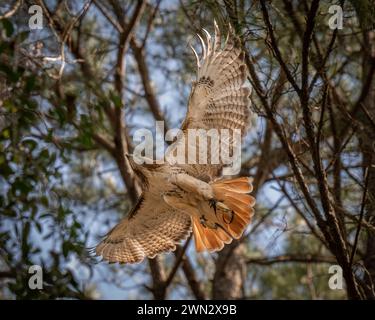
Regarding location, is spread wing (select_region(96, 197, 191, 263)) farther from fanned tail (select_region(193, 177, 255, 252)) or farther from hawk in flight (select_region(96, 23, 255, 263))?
fanned tail (select_region(193, 177, 255, 252))

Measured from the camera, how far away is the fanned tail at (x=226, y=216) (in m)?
4.41

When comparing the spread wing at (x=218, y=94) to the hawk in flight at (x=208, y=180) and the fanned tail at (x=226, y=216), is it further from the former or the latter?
the fanned tail at (x=226, y=216)

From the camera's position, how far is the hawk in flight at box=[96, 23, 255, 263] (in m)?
4.45

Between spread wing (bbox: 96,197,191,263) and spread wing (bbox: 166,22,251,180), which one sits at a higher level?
spread wing (bbox: 166,22,251,180)

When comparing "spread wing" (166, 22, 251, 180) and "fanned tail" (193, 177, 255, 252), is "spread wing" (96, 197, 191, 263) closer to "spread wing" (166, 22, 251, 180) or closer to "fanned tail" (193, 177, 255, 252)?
"fanned tail" (193, 177, 255, 252)

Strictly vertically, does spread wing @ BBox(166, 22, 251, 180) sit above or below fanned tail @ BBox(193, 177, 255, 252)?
above

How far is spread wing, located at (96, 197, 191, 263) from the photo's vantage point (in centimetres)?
482

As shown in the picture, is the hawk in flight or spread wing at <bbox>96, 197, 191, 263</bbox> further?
spread wing at <bbox>96, 197, 191, 263</bbox>

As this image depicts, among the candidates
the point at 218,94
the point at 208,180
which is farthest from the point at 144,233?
the point at 218,94

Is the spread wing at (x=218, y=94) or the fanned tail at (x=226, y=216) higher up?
the spread wing at (x=218, y=94)

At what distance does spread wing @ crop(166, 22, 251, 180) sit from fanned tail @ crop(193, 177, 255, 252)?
26 cm

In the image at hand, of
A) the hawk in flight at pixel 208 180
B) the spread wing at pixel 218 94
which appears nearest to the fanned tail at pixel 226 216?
the hawk in flight at pixel 208 180

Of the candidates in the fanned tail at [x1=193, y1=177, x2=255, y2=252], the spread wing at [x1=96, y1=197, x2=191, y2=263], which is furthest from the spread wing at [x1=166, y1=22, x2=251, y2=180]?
the spread wing at [x1=96, y1=197, x2=191, y2=263]

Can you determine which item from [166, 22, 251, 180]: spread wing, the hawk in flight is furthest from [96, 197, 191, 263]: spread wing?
[166, 22, 251, 180]: spread wing
